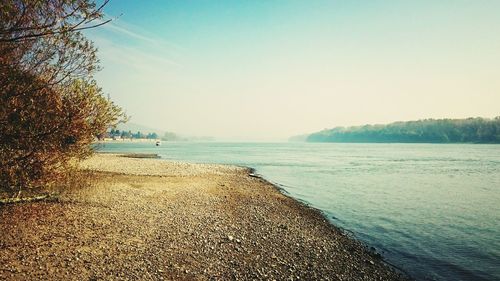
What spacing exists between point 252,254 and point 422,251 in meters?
10.8

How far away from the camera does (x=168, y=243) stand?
1459 cm

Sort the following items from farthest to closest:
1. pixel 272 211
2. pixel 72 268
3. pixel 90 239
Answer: pixel 272 211 < pixel 90 239 < pixel 72 268

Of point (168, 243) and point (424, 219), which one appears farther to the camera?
point (424, 219)

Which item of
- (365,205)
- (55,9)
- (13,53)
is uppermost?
(55,9)

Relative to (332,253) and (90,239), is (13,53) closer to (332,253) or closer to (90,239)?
(90,239)

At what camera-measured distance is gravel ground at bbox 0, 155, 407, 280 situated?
37.9 feet

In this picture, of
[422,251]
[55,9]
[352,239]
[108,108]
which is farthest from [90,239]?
[422,251]

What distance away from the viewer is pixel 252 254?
14.1 m

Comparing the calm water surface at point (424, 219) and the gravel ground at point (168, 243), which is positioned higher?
the gravel ground at point (168, 243)

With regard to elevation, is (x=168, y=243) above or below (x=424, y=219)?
above

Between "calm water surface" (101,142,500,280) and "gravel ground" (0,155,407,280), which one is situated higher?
"gravel ground" (0,155,407,280)

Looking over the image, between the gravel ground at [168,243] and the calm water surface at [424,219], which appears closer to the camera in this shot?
the gravel ground at [168,243]

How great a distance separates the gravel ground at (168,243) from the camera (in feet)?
37.9

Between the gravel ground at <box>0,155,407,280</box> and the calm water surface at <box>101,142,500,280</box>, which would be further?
the calm water surface at <box>101,142,500,280</box>
